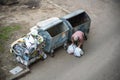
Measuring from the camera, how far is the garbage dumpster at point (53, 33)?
484 inches

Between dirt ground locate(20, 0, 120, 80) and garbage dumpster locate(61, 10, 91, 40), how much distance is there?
73 centimetres

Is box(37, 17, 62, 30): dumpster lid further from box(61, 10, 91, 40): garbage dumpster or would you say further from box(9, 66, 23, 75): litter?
box(9, 66, 23, 75): litter

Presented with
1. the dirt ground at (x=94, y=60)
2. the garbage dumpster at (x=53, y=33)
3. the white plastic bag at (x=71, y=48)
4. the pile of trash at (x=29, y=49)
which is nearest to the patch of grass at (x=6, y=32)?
the pile of trash at (x=29, y=49)

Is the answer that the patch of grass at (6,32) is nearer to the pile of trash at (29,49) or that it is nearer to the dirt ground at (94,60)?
the pile of trash at (29,49)

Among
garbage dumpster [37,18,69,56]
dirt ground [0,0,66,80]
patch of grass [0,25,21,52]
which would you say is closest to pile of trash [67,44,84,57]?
garbage dumpster [37,18,69,56]

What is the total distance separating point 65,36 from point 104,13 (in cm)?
433

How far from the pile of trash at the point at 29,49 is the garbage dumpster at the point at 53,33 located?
292mm

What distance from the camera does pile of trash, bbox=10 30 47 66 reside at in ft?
38.3

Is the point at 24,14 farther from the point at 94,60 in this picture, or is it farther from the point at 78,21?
the point at 94,60

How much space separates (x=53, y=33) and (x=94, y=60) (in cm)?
231

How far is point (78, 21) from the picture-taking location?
46.7 feet

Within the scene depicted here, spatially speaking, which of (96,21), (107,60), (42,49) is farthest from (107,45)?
(42,49)

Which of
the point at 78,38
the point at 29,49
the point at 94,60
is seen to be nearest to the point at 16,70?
the point at 29,49

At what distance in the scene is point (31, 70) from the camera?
11.8 m
